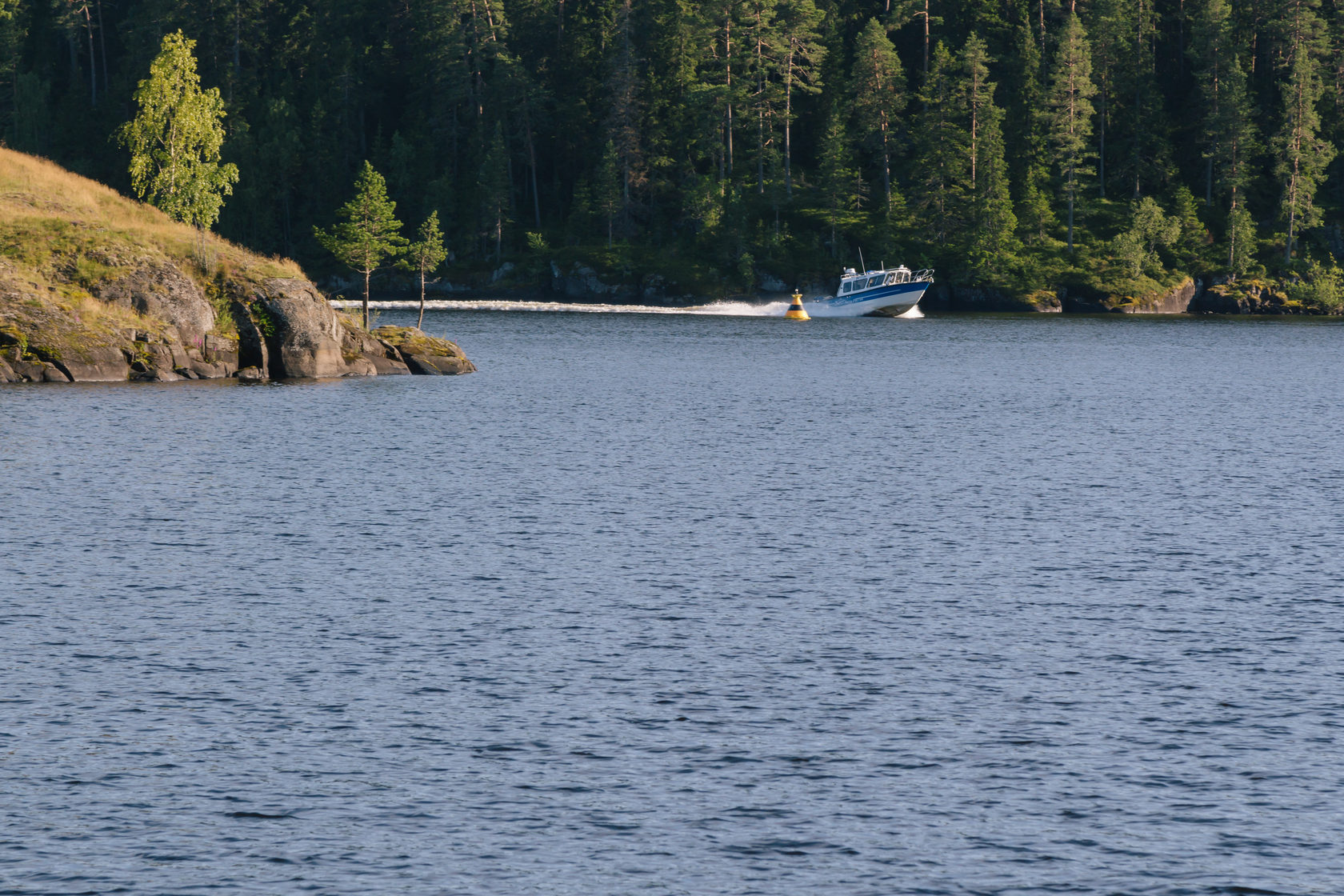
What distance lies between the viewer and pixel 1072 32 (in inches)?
5802

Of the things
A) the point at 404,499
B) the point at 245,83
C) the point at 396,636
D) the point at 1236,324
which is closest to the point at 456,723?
the point at 396,636

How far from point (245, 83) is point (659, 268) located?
61.8 m

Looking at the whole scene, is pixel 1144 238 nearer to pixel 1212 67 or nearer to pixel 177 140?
pixel 1212 67

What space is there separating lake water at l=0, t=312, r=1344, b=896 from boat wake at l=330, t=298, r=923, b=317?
96.7 meters

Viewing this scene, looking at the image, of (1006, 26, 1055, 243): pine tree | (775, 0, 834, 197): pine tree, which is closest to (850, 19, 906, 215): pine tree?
(775, 0, 834, 197): pine tree

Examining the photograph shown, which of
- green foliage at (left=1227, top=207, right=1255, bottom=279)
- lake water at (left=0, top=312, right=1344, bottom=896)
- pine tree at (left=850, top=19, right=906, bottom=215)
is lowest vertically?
lake water at (left=0, top=312, right=1344, bottom=896)

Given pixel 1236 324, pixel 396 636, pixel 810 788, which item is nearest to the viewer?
pixel 810 788

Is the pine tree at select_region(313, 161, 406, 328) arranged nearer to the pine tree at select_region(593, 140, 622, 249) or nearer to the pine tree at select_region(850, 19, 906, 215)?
the pine tree at select_region(593, 140, 622, 249)

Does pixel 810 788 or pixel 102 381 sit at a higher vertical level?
pixel 102 381

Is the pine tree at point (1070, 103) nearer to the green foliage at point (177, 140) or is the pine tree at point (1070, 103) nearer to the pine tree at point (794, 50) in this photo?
the pine tree at point (794, 50)

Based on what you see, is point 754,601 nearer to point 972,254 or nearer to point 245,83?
point 972,254

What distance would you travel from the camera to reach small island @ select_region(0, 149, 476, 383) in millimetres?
66312

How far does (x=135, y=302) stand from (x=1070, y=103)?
109317 mm

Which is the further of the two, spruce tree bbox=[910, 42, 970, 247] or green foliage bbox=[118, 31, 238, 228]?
spruce tree bbox=[910, 42, 970, 247]
